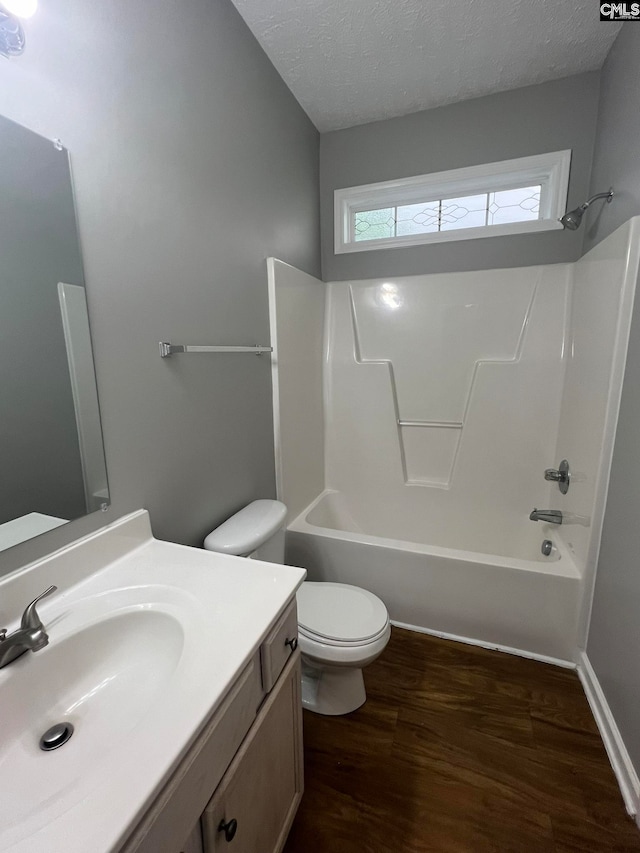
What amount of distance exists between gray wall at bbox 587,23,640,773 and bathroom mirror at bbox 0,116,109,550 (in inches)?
66.9

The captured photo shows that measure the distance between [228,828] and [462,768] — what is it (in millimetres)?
968

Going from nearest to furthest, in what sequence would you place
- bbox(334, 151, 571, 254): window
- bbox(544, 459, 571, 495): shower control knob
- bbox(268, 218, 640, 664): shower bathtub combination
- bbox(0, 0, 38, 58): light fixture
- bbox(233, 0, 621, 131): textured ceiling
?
bbox(0, 0, 38, 58): light fixture → bbox(233, 0, 621, 131): textured ceiling → bbox(268, 218, 640, 664): shower bathtub combination → bbox(544, 459, 571, 495): shower control knob → bbox(334, 151, 571, 254): window

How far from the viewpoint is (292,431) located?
Result: 210 cm

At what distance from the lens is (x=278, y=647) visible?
915 mm

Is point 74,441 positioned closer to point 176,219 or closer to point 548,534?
point 176,219

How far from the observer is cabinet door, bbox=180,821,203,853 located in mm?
621

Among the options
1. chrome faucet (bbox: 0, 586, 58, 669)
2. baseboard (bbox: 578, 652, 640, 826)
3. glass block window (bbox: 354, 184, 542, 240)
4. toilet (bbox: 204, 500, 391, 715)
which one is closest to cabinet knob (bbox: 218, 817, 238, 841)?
chrome faucet (bbox: 0, 586, 58, 669)

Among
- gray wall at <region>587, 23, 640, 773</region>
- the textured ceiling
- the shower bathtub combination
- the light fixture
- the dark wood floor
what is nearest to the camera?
the light fixture

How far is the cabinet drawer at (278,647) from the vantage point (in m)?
0.84

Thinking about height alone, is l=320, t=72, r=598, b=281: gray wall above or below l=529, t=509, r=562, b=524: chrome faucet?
above

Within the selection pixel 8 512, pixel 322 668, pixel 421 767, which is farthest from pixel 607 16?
pixel 421 767

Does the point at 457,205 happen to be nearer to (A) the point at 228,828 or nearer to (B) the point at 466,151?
(B) the point at 466,151

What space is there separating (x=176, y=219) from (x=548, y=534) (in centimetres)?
222

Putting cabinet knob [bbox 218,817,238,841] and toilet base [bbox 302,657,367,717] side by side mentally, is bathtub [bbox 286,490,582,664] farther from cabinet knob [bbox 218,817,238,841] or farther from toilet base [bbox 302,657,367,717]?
cabinet knob [bbox 218,817,238,841]
